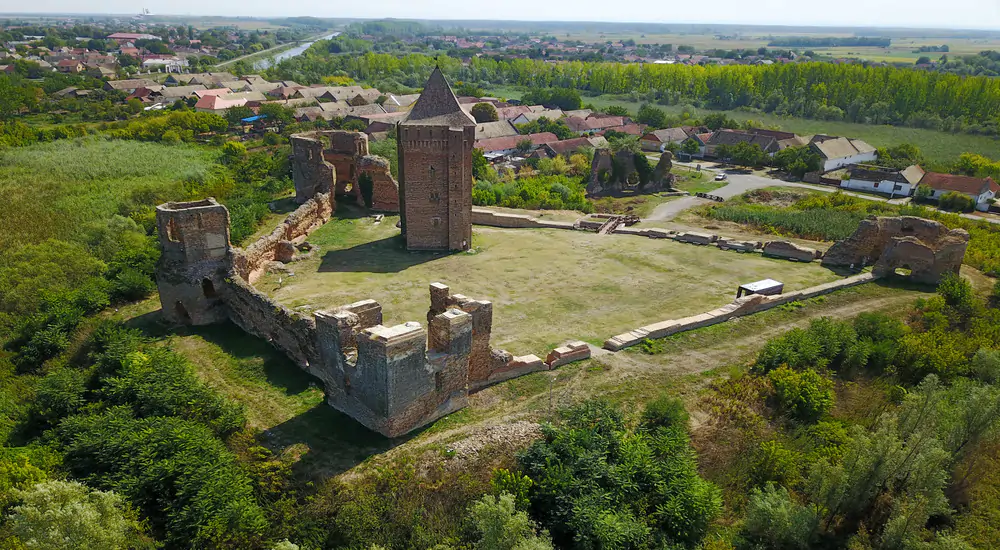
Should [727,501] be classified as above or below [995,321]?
below

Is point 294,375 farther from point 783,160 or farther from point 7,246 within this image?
point 783,160

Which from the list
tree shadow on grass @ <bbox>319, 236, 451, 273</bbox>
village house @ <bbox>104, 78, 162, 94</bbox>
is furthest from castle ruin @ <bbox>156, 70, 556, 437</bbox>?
village house @ <bbox>104, 78, 162, 94</bbox>

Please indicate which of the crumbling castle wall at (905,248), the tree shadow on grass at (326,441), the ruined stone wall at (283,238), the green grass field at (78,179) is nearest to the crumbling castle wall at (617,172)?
the ruined stone wall at (283,238)

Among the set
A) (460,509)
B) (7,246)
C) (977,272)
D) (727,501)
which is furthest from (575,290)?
(7,246)

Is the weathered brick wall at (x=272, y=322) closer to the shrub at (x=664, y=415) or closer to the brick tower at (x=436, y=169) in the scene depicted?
the shrub at (x=664, y=415)

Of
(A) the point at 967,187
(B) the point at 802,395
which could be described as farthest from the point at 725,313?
(A) the point at 967,187

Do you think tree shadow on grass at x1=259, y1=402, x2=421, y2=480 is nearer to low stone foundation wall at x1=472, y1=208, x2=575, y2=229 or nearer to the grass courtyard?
the grass courtyard
